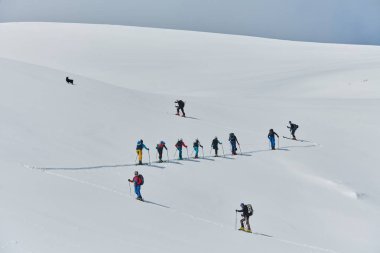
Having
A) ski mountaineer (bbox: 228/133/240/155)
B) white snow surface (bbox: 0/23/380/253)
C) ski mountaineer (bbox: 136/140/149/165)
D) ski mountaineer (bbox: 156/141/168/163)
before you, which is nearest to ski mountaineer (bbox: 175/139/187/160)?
white snow surface (bbox: 0/23/380/253)

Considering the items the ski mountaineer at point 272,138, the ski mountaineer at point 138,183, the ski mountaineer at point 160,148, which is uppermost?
the ski mountaineer at point 272,138

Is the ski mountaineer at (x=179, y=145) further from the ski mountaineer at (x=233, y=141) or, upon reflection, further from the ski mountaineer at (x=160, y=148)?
the ski mountaineer at (x=233, y=141)

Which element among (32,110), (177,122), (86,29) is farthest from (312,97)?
(86,29)

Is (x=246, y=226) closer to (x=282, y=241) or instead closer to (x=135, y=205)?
(x=282, y=241)

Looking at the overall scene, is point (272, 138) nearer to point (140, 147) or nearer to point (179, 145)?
point (179, 145)

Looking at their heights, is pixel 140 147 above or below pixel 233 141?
below

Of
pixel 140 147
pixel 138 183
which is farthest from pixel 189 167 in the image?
pixel 138 183

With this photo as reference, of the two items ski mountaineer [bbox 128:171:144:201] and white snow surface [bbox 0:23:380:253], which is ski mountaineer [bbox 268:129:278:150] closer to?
white snow surface [bbox 0:23:380:253]

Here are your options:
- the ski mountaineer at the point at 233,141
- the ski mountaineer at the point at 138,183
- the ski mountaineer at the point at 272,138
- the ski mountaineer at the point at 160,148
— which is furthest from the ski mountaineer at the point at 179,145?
the ski mountaineer at the point at 138,183

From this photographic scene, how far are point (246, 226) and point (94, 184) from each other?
4035 mm

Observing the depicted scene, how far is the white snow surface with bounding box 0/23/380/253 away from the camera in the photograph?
11.1 metres

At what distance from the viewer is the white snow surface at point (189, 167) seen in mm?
11133

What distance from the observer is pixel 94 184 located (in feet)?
47.4

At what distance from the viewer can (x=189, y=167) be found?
18.6m
